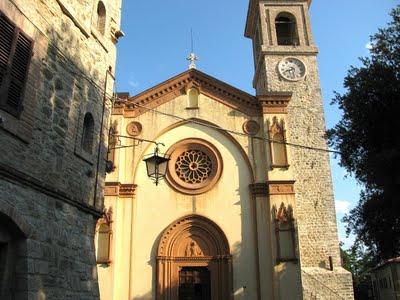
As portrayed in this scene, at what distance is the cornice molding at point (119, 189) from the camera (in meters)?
18.6

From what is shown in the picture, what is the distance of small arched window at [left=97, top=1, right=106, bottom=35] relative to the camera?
9.86 m

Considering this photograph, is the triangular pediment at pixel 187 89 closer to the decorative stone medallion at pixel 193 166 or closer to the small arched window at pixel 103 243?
the decorative stone medallion at pixel 193 166

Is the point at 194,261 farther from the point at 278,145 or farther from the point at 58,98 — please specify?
the point at 58,98

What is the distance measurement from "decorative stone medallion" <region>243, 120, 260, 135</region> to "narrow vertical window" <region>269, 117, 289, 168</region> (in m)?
0.73

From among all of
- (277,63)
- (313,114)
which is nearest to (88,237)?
(313,114)

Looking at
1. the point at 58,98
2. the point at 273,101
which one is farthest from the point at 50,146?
the point at 273,101

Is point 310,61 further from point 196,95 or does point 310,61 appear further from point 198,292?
point 198,292

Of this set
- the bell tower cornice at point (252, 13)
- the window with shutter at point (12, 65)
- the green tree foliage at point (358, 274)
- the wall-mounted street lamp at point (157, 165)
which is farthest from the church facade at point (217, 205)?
the green tree foliage at point (358, 274)

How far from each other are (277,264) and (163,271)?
4.65m

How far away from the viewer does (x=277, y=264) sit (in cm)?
1725

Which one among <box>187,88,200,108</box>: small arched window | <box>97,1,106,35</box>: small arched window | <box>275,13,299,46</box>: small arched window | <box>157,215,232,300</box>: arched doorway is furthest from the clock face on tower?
<box>97,1,106,35</box>: small arched window

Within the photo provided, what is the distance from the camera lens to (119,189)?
61.8 feet

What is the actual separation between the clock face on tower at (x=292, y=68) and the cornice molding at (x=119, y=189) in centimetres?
1058

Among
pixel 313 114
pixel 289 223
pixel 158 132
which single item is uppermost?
pixel 313 114
